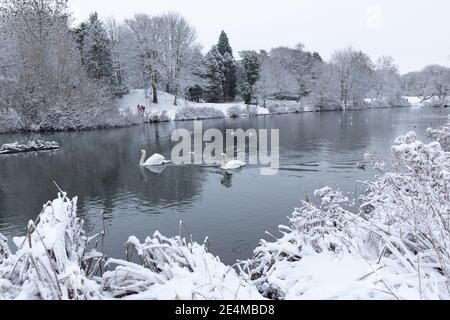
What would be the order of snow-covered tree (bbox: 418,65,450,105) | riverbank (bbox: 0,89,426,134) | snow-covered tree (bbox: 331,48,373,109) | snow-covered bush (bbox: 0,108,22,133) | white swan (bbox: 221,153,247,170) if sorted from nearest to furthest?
white swan (bbox: 221,153,247,170)
snow-covered bush (bbox: 0,108,22,133)
riverbank (bbox: 0,89,426,134)
snow-covered tree (bbox: 331,48,373,109)
snow-covered tree (bbox: 418,65,450,105)

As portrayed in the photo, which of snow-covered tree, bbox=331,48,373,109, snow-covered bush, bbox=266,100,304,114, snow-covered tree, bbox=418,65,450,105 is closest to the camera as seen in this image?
snow-covered bush, bbox=266,100,304,114

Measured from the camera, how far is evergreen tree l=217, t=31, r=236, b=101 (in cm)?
6450

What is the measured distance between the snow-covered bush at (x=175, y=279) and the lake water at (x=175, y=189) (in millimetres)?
3626

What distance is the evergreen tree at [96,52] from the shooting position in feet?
168

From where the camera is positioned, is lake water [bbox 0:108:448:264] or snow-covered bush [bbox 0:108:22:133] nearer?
lake water [bbox 0:108:448:264]

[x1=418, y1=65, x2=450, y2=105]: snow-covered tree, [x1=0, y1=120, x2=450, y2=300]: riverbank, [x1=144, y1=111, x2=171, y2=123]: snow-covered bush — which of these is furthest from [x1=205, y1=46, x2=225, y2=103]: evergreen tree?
[x1=0, y1=120, x2=450, y2=300]: riverbank

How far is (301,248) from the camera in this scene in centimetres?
588

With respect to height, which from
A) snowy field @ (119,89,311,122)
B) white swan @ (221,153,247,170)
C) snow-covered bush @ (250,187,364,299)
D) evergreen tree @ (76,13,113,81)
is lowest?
white swan @ (221,153,247,170)

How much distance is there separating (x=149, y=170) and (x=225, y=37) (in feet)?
175

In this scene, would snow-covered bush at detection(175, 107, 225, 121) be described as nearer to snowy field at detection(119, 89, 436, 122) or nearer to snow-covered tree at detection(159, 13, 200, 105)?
snowy field at detection(119, 89, 436, 122)

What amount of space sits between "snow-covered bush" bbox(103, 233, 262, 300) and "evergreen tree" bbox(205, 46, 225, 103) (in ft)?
188

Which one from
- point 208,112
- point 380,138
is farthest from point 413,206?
point 208,112

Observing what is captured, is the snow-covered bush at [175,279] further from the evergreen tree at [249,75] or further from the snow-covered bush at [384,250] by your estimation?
the evergreen tree at [249,75]
